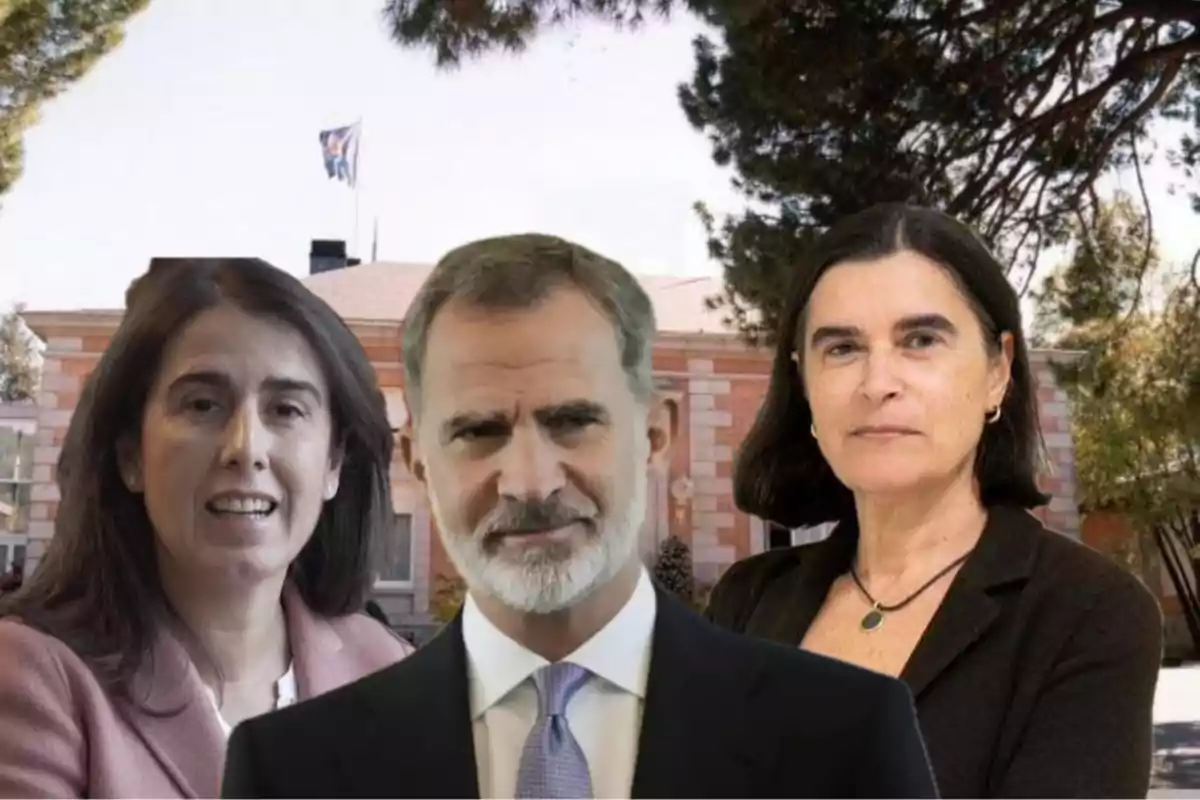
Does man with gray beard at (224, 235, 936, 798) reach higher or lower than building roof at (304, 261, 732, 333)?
lower

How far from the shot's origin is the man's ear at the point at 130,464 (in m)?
1.39

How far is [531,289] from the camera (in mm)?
1198

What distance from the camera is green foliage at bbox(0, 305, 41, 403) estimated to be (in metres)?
1.58

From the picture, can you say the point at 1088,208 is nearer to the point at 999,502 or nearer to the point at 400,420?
the point at 999,502

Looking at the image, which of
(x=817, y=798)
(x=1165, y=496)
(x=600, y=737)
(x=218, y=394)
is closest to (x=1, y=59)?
(x=218, y=394)

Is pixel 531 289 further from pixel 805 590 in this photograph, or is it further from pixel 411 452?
pixel 805 590

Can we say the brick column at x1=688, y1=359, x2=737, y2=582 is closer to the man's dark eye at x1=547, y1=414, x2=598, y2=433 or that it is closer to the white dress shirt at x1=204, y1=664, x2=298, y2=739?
the man's dark eye at x1=547, y1=414, x2=598, y2=433

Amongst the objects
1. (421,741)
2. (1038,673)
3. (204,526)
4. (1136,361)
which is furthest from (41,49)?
(1136,361)

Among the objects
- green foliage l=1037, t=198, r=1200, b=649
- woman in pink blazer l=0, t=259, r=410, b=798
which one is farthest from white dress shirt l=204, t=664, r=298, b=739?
green foliage l=1037, t=198, r=1200, b=649

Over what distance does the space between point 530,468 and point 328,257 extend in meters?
0.62

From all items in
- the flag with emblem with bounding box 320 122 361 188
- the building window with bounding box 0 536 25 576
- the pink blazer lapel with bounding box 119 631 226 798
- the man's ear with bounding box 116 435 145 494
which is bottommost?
the pink blazer lapel with bounding box 119 631 226 798

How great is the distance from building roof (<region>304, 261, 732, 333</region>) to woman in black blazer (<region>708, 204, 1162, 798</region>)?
0.14 meters

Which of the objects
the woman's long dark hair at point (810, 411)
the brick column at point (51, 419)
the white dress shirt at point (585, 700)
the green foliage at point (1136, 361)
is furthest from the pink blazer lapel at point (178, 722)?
the green foliage at point (1136, 361)

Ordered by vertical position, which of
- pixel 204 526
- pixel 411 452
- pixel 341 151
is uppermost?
pixel 341 151
